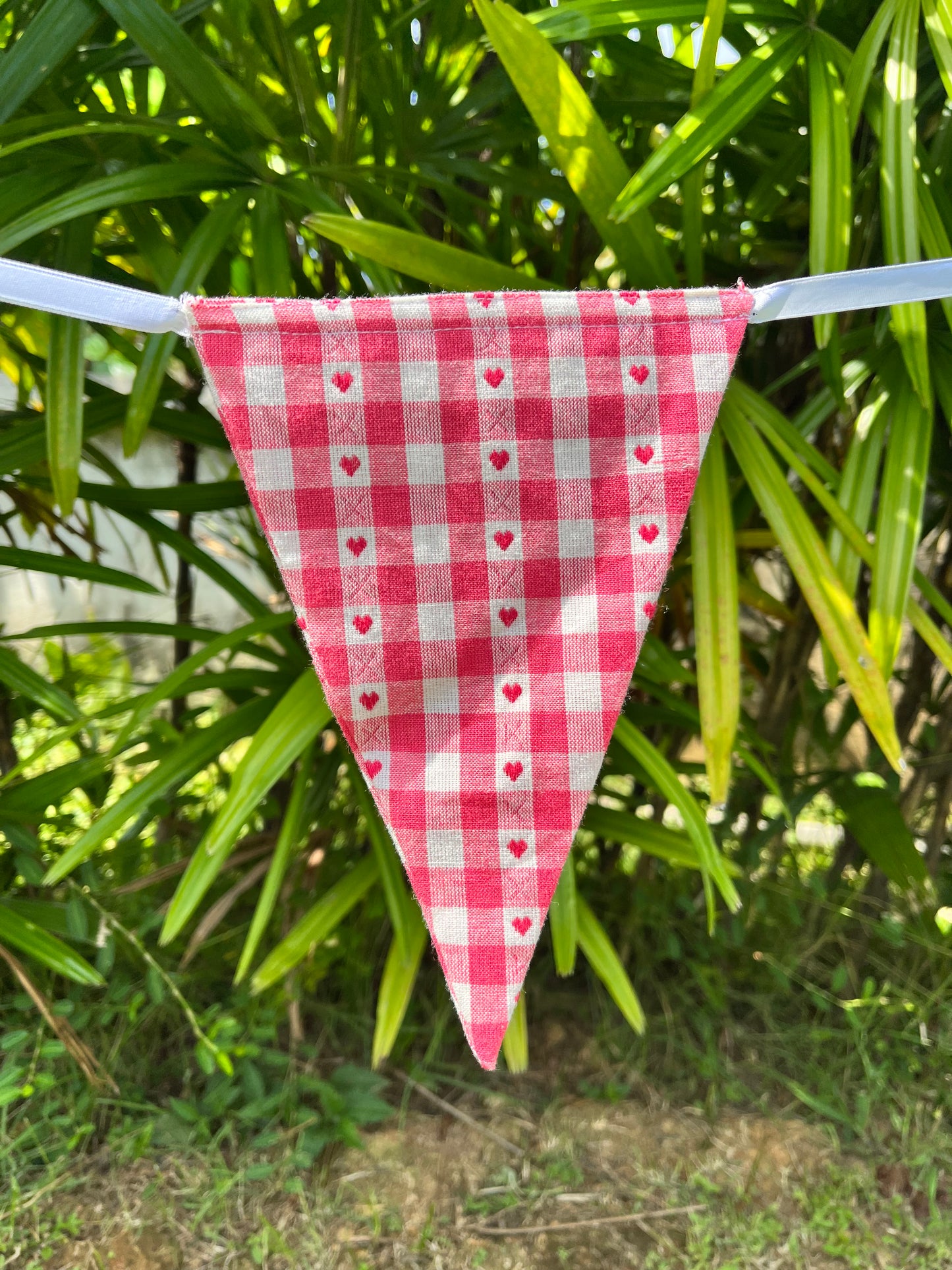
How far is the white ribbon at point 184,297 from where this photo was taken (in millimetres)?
450

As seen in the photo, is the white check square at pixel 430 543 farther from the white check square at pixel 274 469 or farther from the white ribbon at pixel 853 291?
the white ribbon at pixel 853 291

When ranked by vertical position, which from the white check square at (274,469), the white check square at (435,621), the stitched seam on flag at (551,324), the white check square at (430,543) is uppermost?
the stitched seam on flag at (551,324)

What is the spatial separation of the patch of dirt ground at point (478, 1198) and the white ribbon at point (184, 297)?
0.77 m

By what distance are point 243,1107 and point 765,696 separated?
72cm

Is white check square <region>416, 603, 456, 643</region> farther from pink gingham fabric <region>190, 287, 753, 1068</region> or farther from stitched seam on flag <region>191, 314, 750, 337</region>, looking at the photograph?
stitched seam on flag <region>191, 314, 750, 337</region>

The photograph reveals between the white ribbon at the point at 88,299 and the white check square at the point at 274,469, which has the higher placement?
the white ribbon at the point at 88,299

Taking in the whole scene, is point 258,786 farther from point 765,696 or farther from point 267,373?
point 765,696

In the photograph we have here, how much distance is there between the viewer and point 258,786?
2.39 ft

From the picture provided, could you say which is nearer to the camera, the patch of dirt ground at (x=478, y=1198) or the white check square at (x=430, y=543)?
the white check square at (x=430, y=543)

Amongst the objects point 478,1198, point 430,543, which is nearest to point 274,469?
point 430,543

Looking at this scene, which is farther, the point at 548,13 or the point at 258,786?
the point at 258,786

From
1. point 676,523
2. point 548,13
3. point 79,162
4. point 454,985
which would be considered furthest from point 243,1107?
point 548,13

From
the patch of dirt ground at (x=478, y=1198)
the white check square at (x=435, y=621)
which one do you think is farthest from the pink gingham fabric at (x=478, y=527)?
the patch of dirt ground at (x=478, y=1198)

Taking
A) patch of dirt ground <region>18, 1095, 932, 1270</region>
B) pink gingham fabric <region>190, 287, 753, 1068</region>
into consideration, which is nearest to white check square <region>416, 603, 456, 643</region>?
pink gingham fabric <region>190, 287, 753, 1068</region>
